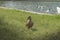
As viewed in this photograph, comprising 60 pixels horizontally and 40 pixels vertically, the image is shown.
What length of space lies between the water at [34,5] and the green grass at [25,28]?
0.27 metres

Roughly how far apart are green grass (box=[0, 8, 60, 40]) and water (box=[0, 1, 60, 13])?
0.90 feet

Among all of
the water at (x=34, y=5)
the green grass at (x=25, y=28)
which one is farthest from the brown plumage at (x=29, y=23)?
the water at (x=34, y=5)

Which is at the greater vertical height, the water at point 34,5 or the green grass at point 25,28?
the water at point 34,5

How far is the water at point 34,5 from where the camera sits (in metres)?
2.63

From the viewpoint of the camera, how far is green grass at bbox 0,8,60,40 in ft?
6.95

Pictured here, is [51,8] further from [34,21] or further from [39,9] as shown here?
[34,21]

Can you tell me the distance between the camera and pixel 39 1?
9.25ft

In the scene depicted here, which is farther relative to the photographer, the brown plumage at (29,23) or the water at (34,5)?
the water at (34,5)

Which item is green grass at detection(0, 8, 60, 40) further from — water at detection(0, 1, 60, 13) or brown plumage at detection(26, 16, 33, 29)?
water at detection(0, 1, 60, 13)

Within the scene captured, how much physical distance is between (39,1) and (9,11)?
62 cm

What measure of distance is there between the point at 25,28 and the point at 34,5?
619 mm

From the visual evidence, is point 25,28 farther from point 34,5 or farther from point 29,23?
point 34,5

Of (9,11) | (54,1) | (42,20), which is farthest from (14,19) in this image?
(54,1)

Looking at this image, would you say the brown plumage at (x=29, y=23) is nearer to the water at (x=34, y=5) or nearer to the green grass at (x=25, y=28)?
the green grass at (x=25, y=28)
